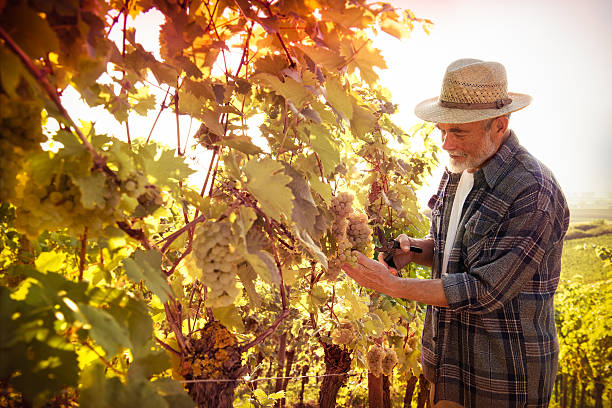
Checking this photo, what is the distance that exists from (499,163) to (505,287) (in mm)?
679

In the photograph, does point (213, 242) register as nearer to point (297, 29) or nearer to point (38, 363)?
point (38, 363)

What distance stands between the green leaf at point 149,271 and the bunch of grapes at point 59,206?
3.8 inches

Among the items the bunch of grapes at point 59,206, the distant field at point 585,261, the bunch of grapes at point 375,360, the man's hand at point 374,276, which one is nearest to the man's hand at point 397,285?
the man's hand at point 374,276

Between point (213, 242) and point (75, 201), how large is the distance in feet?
0.86

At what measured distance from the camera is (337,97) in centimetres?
107

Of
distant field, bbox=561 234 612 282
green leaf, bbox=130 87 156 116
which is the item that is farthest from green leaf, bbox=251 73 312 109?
distant field, bbox=561 234 612 282

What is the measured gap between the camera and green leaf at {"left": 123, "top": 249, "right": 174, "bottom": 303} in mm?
749

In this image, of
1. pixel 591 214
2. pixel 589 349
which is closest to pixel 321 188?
pixel 589 349

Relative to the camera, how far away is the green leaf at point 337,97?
1.05 m

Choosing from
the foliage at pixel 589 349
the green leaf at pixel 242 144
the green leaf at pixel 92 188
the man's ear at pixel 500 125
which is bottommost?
the foliage at pixel 589 349

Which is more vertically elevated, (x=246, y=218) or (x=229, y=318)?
(x=246, y=218)

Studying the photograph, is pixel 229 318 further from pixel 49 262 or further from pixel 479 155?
pixel 479 155

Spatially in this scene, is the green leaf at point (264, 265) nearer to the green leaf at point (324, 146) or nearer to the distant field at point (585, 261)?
the green leaf at point (324, 146)

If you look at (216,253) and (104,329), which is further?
(216,253)
